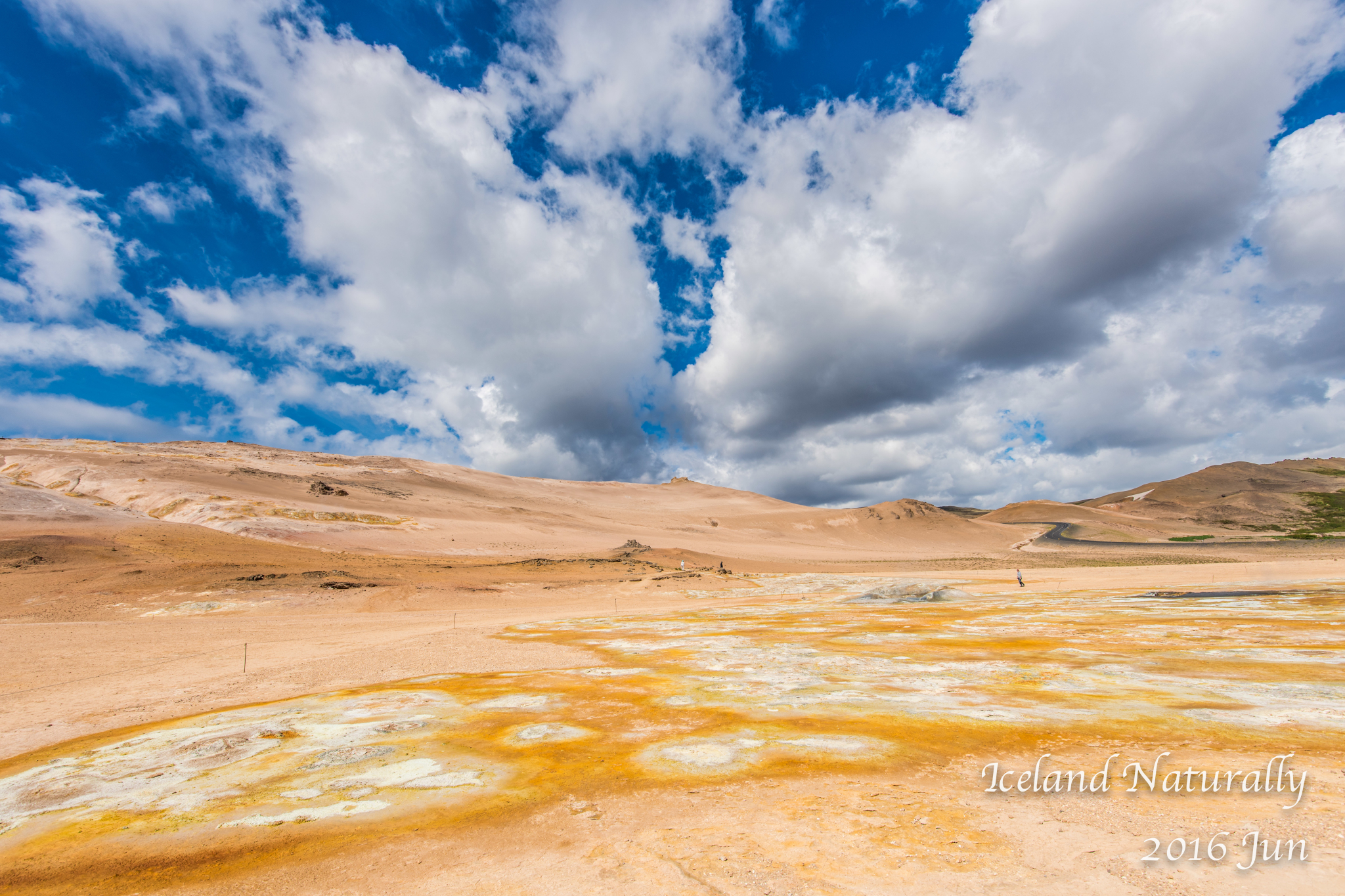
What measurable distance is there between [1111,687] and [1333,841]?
4.60 meters

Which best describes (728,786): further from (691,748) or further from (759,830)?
(691,748)

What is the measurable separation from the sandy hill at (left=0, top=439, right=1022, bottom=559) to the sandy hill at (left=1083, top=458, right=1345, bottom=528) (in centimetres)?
5669

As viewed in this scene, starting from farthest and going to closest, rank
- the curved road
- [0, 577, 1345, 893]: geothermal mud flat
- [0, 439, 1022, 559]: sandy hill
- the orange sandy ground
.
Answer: the curved road → [0, 439, 1022, 559]: sandy hill → [0, 577, 1345, 893]: geothermal mud flat → the orange sandy ground

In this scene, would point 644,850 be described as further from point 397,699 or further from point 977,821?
point 397,699

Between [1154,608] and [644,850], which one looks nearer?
[644,850]

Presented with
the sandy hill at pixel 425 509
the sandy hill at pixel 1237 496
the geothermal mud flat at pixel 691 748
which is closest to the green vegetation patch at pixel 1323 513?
the sandy hill at pixel 1237 496

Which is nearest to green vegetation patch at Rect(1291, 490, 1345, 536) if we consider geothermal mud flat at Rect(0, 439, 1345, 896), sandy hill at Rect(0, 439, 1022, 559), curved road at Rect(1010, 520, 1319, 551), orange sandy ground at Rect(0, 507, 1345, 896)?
curved road at Rect(1010, 520, 1319, 551)

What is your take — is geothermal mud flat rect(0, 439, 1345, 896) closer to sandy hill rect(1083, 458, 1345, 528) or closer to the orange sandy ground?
the orange sandy ground

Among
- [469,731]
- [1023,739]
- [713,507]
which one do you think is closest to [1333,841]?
[1023,739]

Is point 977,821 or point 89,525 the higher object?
point 89,525

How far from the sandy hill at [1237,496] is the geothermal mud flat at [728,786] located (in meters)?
136

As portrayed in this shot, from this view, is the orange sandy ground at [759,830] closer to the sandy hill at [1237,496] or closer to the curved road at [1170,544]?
the curved road at [1170,544]

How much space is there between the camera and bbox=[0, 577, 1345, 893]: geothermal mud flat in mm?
3328

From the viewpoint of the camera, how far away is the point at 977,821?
12.5 ft
